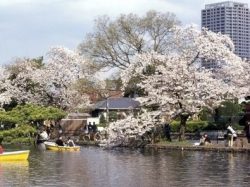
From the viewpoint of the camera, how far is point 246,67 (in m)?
60.2

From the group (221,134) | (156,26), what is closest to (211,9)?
(156,26)

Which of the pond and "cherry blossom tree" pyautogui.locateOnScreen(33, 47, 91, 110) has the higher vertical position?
"cherry blossom tree" pyautogui.locateOnScreen(33, 47, 91, 110)

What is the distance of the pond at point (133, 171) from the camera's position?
89.8ft

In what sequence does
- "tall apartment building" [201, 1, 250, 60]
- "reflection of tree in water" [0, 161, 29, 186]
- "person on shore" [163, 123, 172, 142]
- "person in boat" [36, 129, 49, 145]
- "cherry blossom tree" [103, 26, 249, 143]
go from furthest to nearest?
"tall apartment building" [201, 1, 250, 60]
"person in boat" [36, 129, 49, 145]
"person on shore" [163, 123, 172, 142]
"cherry blossom tree" [103, 26, 249, 143]
"reflection of tree in water" [0, 161, 29, 186]

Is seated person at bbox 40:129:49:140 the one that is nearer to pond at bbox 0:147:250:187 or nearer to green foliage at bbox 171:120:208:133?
green foliage at bbox 171:120:208:133

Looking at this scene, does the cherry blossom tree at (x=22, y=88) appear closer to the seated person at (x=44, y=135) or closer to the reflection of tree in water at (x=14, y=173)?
the seated person at (x=44, y=135)

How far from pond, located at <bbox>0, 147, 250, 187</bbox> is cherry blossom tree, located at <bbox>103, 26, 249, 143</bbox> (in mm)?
8792

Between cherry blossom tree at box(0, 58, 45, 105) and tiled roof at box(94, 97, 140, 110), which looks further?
tiled roof at box(94, 97, 140, 110)

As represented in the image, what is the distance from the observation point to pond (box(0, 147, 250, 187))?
2738 cm

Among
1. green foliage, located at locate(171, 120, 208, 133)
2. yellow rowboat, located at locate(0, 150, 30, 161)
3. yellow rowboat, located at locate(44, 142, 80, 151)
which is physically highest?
green foliage, located at locate(171, 120, 208, 133)

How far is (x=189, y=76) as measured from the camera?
52500 millimetres

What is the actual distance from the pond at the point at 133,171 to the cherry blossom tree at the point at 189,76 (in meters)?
8.79

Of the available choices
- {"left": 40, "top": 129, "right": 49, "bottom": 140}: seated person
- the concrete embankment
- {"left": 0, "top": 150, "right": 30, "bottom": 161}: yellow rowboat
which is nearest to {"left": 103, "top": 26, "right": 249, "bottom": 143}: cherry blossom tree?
the concrete embankment

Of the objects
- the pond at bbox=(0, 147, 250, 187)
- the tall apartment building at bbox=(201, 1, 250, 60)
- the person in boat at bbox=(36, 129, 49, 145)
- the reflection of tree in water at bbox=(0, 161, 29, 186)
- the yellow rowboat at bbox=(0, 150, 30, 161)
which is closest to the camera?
the pond at bbox=(0, 147, 250, 187)
